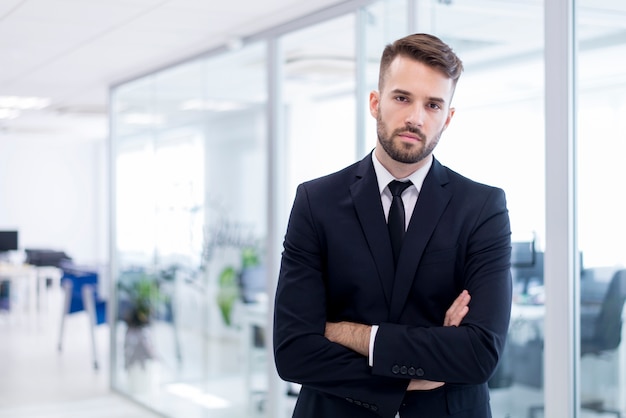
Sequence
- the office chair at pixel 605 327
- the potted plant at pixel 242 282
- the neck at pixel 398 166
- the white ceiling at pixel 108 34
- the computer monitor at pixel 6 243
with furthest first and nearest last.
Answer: the computer monitor at pixel 6 243 < the potted plant at pixel 242 282 < the white ceiling at pixel 108 34 < the office chair at pixel 605 327 < the neck at pixel 398 166

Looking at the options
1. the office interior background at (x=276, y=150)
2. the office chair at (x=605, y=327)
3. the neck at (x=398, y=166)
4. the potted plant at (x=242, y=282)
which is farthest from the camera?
the potted plant at (x=242, y=282)

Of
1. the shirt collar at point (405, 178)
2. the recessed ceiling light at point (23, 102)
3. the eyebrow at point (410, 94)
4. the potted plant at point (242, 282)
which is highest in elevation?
the recessed ceiling light at point (23, 102)

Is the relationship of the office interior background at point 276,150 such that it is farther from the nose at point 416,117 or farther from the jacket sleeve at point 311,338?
the jacket sleeve at point 311,338

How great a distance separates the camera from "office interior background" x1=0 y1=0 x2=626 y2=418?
2.98 m

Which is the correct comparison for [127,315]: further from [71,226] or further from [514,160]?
[71,226]

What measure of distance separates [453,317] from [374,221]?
306 mm

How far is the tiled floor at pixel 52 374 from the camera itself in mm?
6551

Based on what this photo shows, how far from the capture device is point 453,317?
2041mm

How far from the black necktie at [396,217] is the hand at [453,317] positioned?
19 centimetres

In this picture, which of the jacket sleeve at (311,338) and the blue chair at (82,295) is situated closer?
the jacket sleeve at (311,338)

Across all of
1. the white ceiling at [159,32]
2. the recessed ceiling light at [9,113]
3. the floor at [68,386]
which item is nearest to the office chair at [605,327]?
the floor at [68,386]

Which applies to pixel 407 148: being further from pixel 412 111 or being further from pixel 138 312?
pixel 138 312

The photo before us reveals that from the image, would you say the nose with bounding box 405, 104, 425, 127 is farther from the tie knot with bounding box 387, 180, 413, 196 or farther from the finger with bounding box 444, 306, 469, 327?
the finger with bounding box 444, 306, 469, 327

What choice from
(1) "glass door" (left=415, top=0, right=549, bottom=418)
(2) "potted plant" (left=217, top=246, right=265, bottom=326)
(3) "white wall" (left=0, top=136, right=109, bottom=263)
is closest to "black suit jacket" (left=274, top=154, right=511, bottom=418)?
(1) "glass door" (left=415, top=0, right=549, bottom=418)
